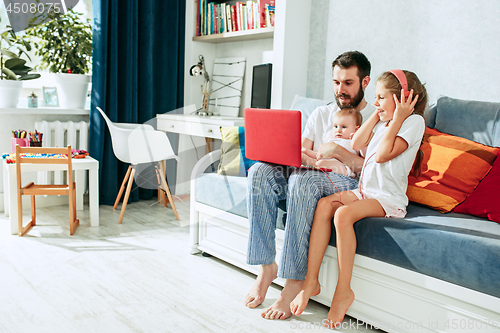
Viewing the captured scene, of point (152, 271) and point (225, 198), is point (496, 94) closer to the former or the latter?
point (225, 198)

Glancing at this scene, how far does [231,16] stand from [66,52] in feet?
4.13

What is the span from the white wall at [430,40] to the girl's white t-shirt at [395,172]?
752 mm

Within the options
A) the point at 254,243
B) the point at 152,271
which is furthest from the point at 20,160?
the point at 254,243

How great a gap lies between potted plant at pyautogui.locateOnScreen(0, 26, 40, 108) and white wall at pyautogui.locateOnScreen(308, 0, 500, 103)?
83.0 inches

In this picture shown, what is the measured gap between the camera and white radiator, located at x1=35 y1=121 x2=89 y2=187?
9.95 ft

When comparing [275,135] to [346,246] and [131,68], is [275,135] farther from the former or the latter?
[131,68]

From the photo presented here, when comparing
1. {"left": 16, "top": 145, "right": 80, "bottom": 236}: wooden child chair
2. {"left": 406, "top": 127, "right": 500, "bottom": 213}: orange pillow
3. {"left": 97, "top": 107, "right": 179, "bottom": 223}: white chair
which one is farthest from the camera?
{"left": 97, "top": 107, "right": 179, "bottom": 223}: white chair

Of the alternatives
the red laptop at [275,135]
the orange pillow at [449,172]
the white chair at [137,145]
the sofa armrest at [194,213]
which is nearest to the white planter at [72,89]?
the white chair at [137,145]

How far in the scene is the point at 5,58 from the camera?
3041 mm

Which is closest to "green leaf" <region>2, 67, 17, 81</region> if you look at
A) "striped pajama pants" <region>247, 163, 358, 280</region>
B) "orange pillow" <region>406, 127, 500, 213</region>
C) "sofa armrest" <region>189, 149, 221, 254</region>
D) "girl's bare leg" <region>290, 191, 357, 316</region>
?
"sofa armrest" <region>189, 149, 221, 254</region>

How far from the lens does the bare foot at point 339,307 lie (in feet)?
4.96

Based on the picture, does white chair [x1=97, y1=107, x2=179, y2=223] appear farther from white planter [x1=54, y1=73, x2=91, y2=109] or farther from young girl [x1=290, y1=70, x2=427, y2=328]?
young girl [x1=290, y1=70, x2=427, y2=328]

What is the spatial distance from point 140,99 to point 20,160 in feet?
4.06

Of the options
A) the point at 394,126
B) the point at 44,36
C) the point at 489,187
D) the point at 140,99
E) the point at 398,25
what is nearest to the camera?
the point at 394,126
